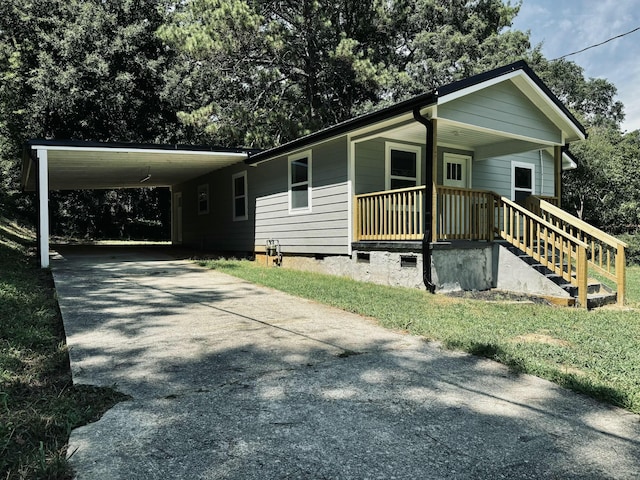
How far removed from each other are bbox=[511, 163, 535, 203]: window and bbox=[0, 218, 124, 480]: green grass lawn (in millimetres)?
11079

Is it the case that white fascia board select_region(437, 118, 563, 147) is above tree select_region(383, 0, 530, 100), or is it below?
below

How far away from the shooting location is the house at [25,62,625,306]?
24.2 ft

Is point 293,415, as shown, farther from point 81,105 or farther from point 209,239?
point 81,105

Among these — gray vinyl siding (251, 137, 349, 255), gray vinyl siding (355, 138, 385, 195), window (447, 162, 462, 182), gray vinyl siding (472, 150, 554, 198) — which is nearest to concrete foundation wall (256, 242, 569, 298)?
gray vinyl siding (251, 137, 349, 255)

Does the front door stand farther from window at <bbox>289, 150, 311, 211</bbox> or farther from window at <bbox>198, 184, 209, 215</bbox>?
window at <bbox>198, 184, 209, 215</bbox>

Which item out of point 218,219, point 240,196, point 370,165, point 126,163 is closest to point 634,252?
point 370,165

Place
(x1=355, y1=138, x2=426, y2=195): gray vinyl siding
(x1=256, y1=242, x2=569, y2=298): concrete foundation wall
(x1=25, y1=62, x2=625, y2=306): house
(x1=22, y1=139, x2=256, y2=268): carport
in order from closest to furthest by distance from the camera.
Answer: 1. (x1=25, y1=62, x2=625, y2=306): house
2. (x1=256, y1=242, x2=569, y2=298): concrete foundation wall
3. (x1=355, y1=138, x2=426, y2=195): gray vinyl siding
4. (x1=22, y1=139, x2=256, y2=268): carport

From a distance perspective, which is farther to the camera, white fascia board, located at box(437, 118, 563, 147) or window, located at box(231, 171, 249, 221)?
window, located at box(231, 171, 249, 221)

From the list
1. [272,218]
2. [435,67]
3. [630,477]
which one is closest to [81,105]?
[272,218]

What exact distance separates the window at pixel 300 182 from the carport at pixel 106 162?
1.92m

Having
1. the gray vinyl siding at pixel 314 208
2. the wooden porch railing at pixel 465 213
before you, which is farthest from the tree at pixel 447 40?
the wooden porch railing at pixel 465 213

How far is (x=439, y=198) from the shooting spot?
7699 mm

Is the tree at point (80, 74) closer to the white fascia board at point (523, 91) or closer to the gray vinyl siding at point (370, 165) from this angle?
the gray vinyl siding at point (370, 165)

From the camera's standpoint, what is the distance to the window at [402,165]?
9.65m
